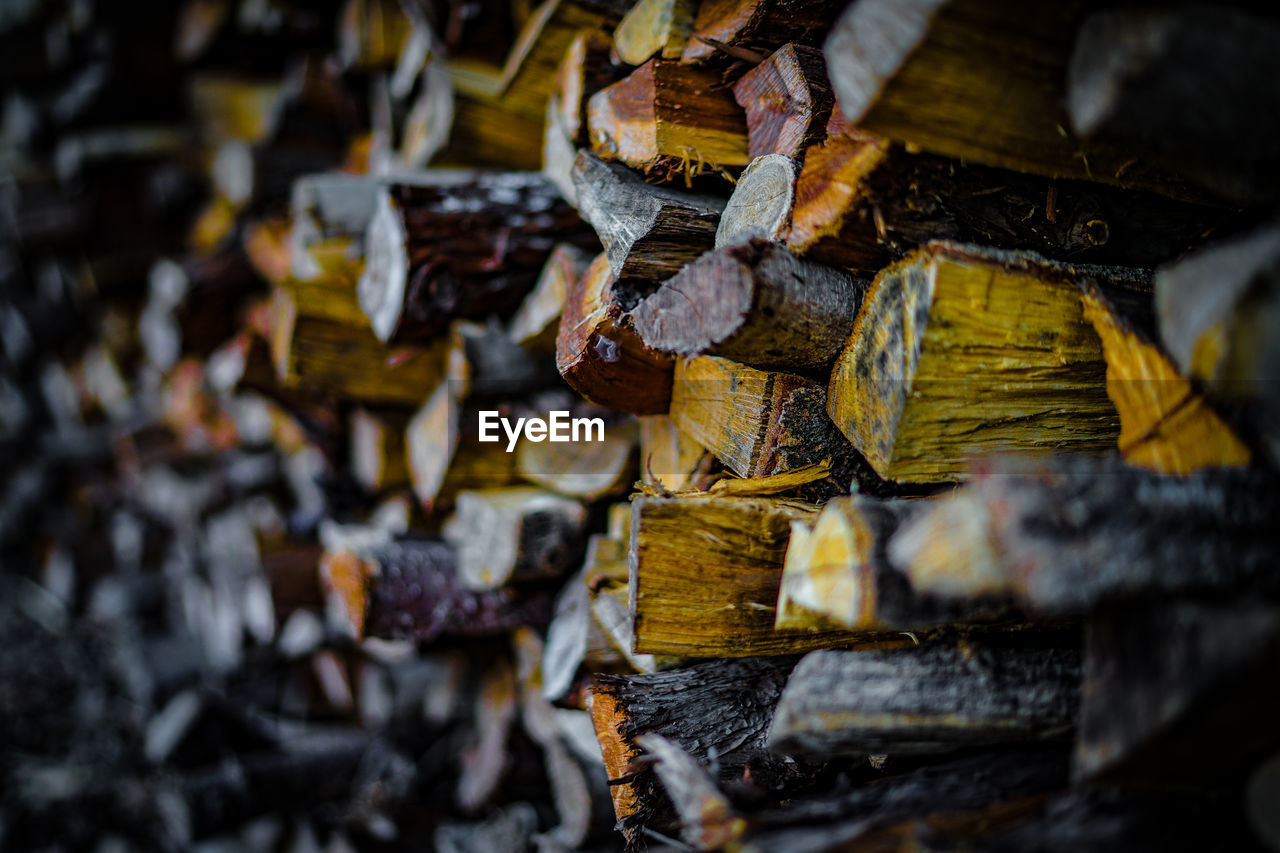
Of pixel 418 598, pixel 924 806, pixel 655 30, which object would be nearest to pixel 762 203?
pixel 655 30

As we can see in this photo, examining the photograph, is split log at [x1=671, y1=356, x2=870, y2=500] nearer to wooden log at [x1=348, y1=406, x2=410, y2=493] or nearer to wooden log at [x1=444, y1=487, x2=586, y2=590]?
wooden log at [x1=444, y1=487, x2=586, y2=590]

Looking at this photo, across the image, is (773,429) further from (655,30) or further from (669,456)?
(655,30)

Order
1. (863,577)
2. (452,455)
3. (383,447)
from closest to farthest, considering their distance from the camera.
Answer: (863,577) < (452,455) < (383,447)

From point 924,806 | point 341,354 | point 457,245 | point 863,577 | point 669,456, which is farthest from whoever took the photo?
point 341,354

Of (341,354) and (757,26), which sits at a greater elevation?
(757,26)

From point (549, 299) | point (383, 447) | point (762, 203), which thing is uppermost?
point (762, 203)

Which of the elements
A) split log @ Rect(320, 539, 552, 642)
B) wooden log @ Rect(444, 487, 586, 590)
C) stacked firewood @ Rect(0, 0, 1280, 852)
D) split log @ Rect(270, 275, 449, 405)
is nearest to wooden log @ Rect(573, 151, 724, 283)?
stacked firewood @ Rect(0, 0, 1280, 852)

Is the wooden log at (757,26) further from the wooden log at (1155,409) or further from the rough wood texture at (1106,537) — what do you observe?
the rough wood texture at (1106,537)

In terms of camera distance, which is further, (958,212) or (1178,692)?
(958,212)
